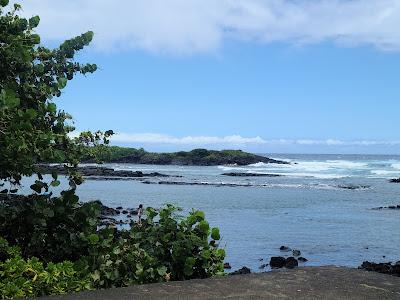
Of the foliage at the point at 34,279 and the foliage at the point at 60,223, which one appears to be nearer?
the foliage at the point at 34,279

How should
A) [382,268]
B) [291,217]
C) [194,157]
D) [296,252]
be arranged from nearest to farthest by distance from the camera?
[382,268] < [296,252] < [291,217] < [194,157]

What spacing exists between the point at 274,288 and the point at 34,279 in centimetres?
220

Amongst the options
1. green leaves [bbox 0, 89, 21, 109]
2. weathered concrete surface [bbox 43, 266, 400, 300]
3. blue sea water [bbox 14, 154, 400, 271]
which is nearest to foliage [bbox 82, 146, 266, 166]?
blue sea water [bbox 14, 154, 400, 271]

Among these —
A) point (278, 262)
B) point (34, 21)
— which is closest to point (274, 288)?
point (34, 21)

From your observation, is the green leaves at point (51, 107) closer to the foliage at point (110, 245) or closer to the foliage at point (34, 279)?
the foliage at point (110, 245)

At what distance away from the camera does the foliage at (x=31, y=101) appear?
17.4ft

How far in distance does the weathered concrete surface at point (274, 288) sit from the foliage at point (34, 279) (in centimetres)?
38

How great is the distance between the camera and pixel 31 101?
6.21m

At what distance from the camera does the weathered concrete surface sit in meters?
4.71

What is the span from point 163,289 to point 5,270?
145 centimetres

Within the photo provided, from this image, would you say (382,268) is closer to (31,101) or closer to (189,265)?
(189,265)

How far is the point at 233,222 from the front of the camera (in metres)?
24.9

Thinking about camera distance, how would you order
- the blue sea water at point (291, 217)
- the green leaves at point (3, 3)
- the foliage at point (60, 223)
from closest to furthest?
the foliage at point (60, 223) → the green leaves at point (3, 3) → the blue sea water at point (291, 217)

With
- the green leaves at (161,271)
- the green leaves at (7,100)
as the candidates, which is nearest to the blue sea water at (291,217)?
the green leaves at (161,271)
